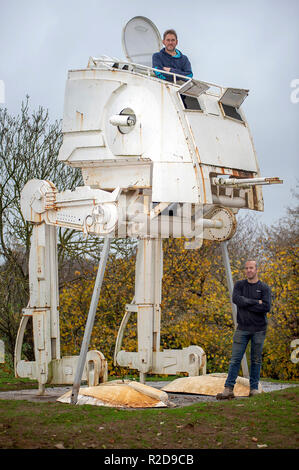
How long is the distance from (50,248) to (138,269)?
5.85 ft

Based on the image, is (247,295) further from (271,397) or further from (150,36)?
(150,36)

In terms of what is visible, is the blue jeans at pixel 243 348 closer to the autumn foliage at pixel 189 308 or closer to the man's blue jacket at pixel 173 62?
the man's blue jacket at pixel 173 62

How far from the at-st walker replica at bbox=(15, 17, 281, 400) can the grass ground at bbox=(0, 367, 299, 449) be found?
160cm

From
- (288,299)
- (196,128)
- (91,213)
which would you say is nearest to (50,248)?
(91,213)

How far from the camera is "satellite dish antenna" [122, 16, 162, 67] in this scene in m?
13.4

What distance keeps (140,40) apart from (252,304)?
17.7 feet

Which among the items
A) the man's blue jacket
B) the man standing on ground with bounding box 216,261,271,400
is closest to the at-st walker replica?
the man's blue jacket

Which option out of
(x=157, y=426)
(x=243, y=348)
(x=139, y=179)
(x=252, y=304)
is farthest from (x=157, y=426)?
(x=139, y=179)

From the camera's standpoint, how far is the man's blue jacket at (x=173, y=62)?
42.1 ft

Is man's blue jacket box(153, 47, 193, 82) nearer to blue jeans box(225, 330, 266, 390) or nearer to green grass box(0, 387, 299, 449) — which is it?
blue jeans box(225, 330, 266, 390)

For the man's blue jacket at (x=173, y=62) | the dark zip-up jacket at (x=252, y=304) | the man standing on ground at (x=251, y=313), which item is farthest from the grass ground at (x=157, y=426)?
the man's blue jacket at (x=173, y=62)

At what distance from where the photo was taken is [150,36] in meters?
13.8

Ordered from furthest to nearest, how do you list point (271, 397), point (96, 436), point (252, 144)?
point (252, 144)
point (271, 397)
point (96, 436)

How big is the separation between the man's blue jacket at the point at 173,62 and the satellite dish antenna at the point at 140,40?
0.66 metres
